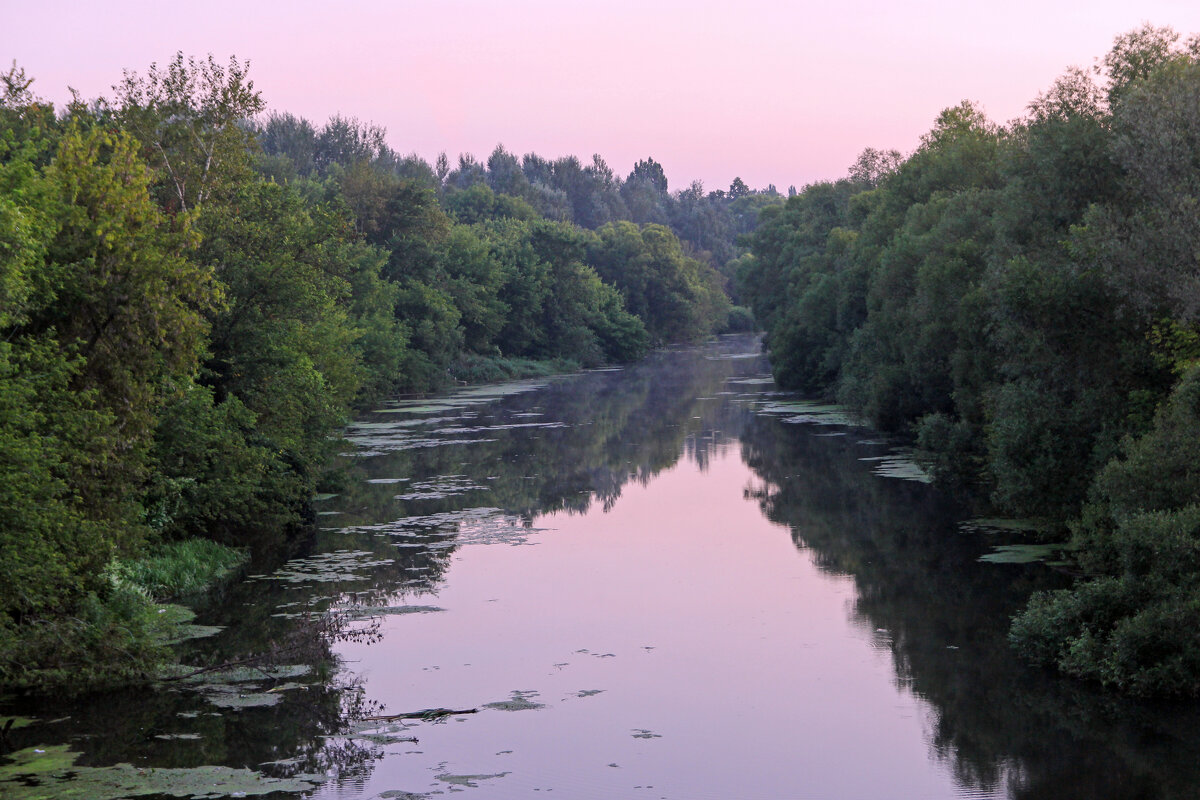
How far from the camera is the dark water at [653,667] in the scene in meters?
14.2

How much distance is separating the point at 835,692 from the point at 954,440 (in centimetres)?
1657

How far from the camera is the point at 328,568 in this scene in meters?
24.8

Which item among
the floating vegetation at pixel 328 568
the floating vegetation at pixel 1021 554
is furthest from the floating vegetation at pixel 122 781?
the floating vegetation at pixel 1021 554

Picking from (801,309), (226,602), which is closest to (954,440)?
(226,602)

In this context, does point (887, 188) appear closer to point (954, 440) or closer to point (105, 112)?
point (954, 440)

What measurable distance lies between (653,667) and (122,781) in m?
7.66

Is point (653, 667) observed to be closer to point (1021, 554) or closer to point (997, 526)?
point (1021, 554)

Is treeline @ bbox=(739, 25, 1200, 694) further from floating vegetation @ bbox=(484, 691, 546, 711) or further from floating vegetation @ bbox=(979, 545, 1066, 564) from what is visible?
floating vegetation @ bbox=(484, 691, 546, 711)

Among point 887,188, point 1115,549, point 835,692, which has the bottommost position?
point 835,692

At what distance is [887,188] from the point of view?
183ft

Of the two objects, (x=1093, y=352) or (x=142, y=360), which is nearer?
(x=142, y=360)

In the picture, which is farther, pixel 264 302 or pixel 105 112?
pixel 105 112

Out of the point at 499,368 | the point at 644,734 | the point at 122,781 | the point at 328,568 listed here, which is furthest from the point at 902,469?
the point at 499,368

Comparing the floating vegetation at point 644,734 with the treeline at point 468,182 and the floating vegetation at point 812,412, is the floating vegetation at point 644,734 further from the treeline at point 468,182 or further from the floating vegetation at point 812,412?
the treeline at point 468,182
